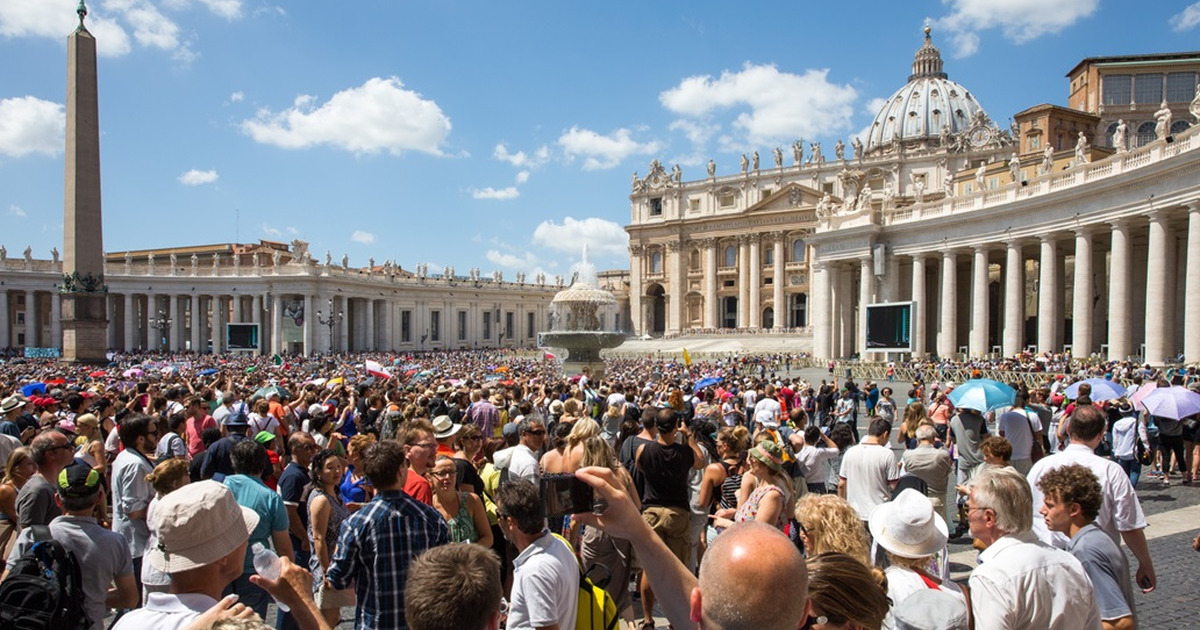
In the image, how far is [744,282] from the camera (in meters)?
74.8

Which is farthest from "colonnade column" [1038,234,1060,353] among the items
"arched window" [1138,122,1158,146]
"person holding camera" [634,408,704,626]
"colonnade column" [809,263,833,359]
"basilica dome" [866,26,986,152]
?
"basilica dome" [866,26,986,152]

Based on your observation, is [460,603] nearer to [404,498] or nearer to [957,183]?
[404,498]

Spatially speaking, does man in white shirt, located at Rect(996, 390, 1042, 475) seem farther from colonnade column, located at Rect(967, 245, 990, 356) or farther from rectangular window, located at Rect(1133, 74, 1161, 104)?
rectangular window, located at Rect(1133, 74, 1161, 104)

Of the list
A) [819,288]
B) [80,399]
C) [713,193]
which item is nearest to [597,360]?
[819,288]

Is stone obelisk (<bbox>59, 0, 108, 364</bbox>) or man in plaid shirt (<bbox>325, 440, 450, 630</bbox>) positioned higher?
stone obelisk (<bbox>59, 0, 108, 364</bbox>)

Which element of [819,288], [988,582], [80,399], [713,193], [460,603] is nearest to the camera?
[460,603]

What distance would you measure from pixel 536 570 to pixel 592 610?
38 centimetres

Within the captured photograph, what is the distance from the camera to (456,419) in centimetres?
940

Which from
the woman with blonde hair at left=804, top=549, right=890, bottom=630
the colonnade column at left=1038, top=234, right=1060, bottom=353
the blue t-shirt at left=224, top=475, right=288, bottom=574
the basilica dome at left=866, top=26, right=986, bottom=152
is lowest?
the blue t-shirt at left=224, top=475, right=288, bottom=574

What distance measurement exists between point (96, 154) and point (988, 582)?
1095 inches

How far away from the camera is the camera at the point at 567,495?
2.53 meters

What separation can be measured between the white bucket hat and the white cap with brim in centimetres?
259

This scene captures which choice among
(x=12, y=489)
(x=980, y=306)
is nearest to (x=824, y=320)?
(x=980, y=306)

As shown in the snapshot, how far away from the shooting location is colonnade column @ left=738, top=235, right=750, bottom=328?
74438 mm
